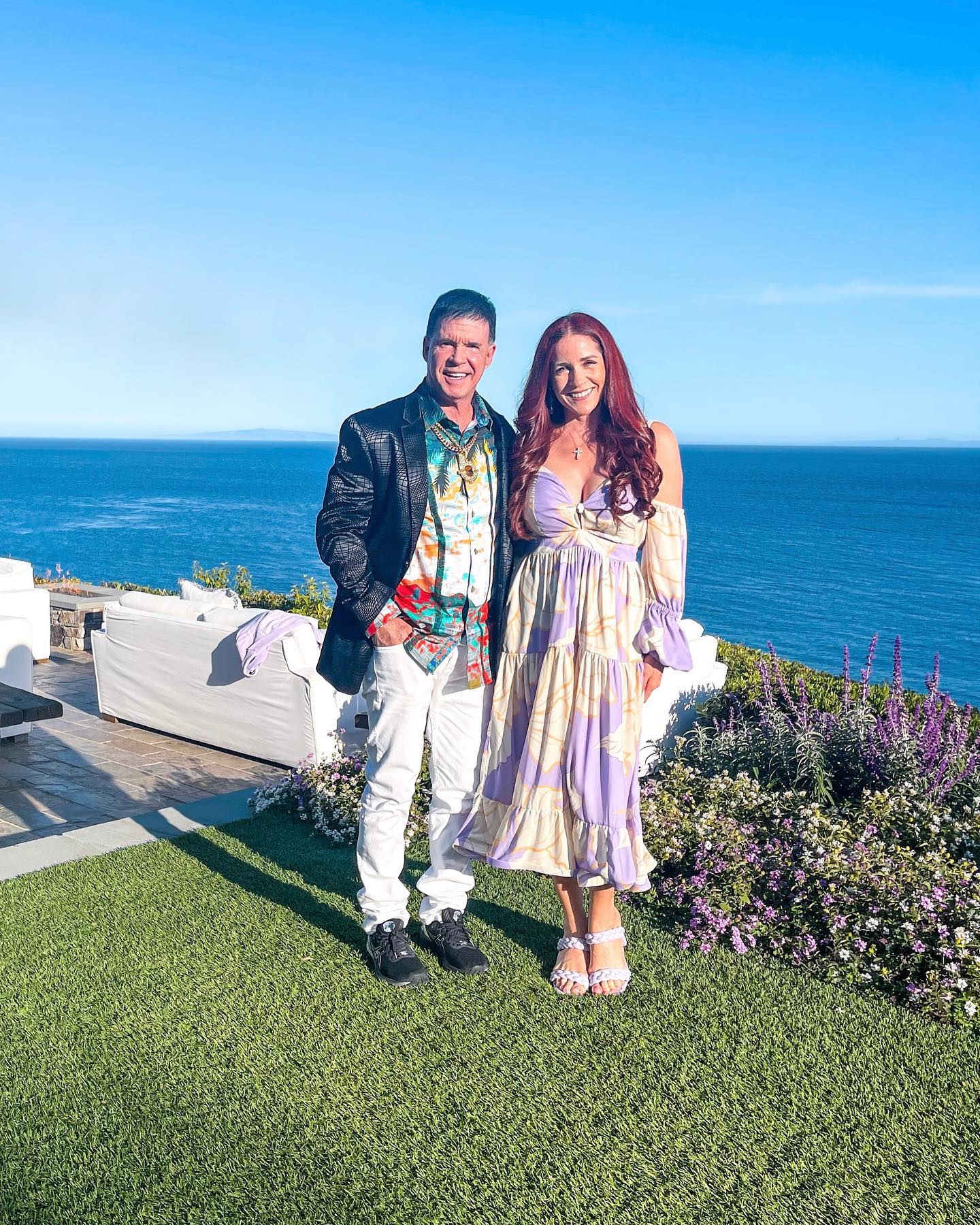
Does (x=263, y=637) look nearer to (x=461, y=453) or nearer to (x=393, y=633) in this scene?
(x=393, y=633)

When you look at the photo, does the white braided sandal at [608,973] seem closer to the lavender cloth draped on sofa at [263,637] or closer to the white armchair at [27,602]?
the lavender cloth draped on sofa at [263,637]

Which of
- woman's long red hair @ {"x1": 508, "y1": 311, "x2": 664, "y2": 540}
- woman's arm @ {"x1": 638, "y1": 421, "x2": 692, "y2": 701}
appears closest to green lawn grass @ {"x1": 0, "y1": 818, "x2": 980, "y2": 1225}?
woman's arm @ {"x1": 638, "y1": 421, "x2": 692, "y2": 701}

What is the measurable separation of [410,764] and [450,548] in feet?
2.34

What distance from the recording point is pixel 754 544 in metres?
55.5

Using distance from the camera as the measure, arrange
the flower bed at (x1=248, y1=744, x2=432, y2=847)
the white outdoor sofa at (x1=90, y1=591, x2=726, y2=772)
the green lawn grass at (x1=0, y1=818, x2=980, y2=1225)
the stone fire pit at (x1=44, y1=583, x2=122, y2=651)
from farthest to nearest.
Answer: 1. the stone fire pit at (x1=44, y1=583, x2=122, y2=651)
2. the white outdoor sofa at (x1=90, y1=591, x2=726, y2=772)
3. the flower bed at (x1=248, y1=744, x2=432, y2=847)
4. the green lawn grass at (x1=0, y1=818, x2=980, y2=1225)

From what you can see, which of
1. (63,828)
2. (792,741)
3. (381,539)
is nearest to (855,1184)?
(381,539)

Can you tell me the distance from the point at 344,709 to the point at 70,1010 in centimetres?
318

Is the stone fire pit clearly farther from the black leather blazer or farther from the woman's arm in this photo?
the woman's arm

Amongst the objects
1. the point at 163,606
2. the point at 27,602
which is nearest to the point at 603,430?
the point at 163,606

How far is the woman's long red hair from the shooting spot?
10.2 ft

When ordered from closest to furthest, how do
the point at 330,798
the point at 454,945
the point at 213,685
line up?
the point at 454,945, the point at 330,798, the point at 213,685

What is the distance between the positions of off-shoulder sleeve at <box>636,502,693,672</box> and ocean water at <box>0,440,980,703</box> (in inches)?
874

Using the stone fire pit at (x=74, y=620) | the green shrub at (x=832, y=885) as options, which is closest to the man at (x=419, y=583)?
the green shrub at (x=832, y=885)

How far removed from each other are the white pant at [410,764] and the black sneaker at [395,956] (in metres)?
0.03
